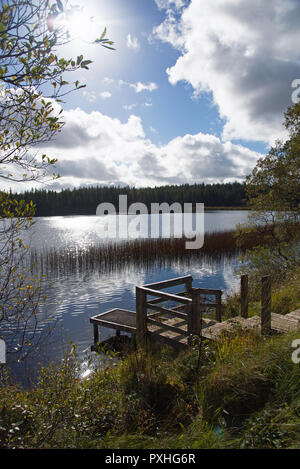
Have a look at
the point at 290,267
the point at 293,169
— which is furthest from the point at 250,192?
the point at 290,267

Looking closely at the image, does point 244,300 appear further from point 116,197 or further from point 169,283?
point 116,197

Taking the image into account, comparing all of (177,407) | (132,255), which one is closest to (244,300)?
(177,407)

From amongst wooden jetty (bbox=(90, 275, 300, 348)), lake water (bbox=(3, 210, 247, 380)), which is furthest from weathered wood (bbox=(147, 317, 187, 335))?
lake water (bbox=(3, 210, 247, 380))

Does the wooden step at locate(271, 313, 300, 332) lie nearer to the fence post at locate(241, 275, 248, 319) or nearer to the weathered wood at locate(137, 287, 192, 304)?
the fence post at locate(241, 275, 248, 319)

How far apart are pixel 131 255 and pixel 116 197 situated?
319 feet

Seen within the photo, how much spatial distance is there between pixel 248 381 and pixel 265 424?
2.19ft

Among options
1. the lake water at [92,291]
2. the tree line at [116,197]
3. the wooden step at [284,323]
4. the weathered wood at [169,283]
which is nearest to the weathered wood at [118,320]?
the lake water at [92,291]

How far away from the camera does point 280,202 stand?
44.2 ft

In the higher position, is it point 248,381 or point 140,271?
point 248,381

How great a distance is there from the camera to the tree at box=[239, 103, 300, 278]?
1273 cm

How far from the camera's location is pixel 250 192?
14391 mm

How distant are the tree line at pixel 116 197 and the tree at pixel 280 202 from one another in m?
96.9

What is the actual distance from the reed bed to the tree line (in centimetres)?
8511

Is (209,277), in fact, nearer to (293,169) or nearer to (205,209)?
(293,169)
